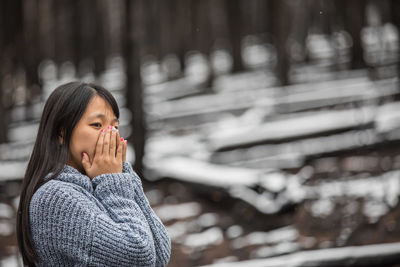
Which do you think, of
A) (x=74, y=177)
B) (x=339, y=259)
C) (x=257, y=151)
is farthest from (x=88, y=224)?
(x=257, y=151)

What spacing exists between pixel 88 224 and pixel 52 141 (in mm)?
333

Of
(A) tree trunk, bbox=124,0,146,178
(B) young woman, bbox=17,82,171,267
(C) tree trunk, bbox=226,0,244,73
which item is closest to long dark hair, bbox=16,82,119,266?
(B) young woman, bbox=17,82,171,267

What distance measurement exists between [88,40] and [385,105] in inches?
577

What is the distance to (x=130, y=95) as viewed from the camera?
32.2 ft

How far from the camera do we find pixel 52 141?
7.70ft

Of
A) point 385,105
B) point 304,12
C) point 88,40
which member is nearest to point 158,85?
point 88,40

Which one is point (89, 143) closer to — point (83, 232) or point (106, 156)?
point (106, 156)

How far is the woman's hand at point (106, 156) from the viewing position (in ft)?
7.45

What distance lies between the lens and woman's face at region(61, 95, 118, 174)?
2.30 meters

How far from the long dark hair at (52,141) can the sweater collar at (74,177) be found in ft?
0.05

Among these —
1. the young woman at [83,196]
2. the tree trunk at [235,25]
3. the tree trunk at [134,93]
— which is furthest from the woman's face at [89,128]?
the tree trunk at [235,25]

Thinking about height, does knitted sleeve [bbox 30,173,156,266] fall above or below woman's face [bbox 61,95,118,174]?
below

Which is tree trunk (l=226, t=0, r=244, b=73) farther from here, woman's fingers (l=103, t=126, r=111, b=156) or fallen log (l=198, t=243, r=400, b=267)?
woman's fingers (l=103, t=126, r=111, b=156)

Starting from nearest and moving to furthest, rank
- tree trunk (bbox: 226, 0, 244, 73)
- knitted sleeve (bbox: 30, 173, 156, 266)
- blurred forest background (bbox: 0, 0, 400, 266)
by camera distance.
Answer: knitted sleeve (bbox: 30, 173, 156, 266)
blurred forest background (bbox: 0, 0, 400, 266)
tree trunk (bbox: 226, 0, 244, 73)
